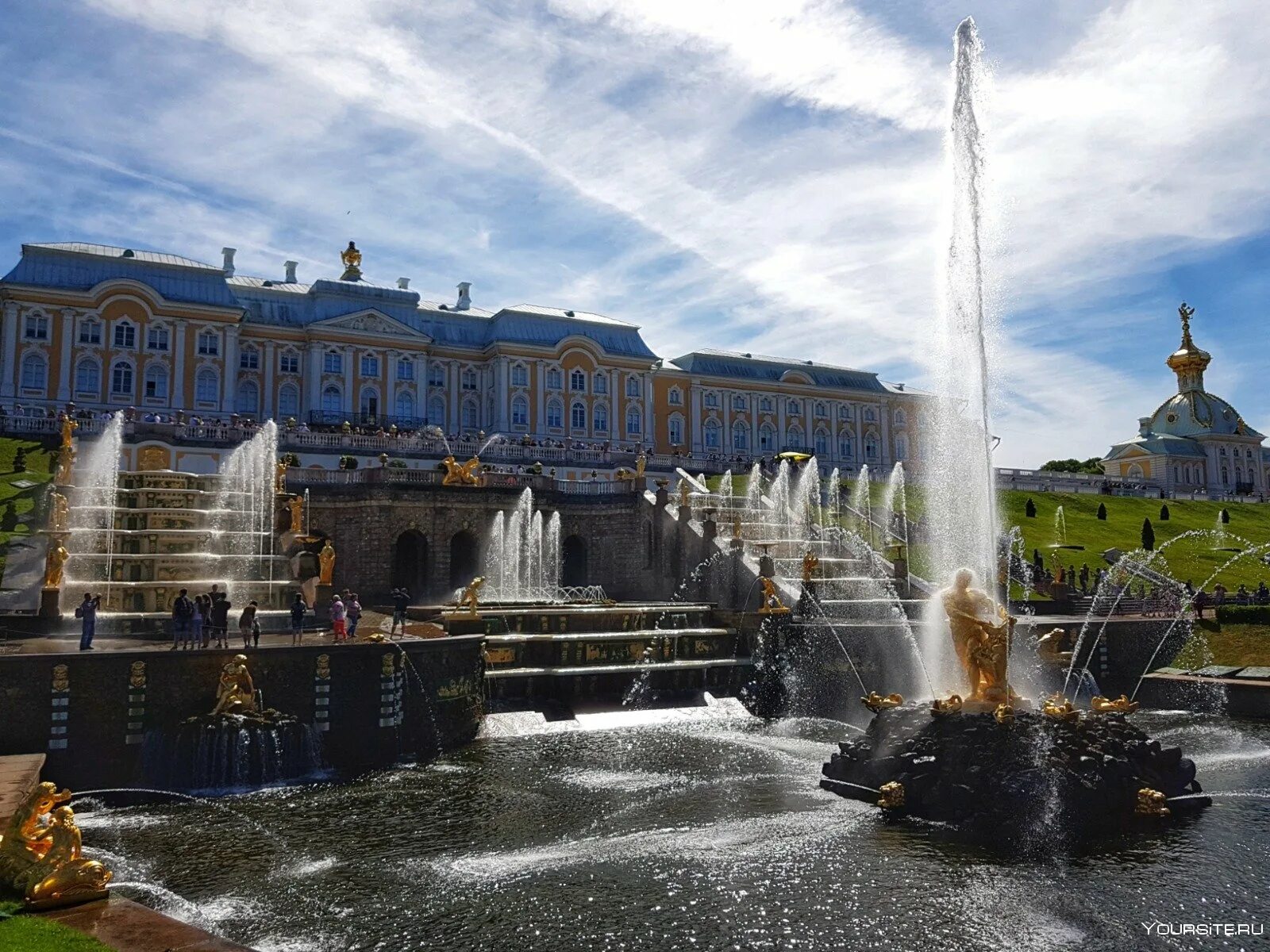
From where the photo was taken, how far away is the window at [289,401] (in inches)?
2324

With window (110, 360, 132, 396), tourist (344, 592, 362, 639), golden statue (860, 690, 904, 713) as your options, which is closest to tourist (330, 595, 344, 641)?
tourist (344, 592, 362, 639)

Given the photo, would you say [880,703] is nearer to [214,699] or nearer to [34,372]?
[214,699]

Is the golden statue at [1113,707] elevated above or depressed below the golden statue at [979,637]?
below

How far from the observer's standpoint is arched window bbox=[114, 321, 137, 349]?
2117 inches

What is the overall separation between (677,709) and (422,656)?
23.7 feet

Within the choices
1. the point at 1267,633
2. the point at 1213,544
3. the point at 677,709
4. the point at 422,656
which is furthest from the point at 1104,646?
the point at 1213,544

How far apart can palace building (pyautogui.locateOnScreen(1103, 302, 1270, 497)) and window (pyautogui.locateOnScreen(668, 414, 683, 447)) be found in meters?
39.6

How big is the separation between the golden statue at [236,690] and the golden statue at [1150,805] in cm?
1519

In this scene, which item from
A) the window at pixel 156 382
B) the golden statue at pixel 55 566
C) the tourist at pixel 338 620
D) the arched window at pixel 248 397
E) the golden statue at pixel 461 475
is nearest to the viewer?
the golden statue at pixel 55 566

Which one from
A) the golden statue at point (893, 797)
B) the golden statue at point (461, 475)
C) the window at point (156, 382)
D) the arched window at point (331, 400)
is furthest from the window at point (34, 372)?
the golden statue at point (893, 797)

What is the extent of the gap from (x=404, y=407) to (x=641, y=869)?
52.1m

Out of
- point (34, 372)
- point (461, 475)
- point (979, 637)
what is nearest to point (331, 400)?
point (34, 372)

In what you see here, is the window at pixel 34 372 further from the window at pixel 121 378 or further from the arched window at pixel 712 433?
the arched window at pixel 712 433

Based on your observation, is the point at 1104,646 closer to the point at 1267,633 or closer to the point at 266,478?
the point at 1267,633
